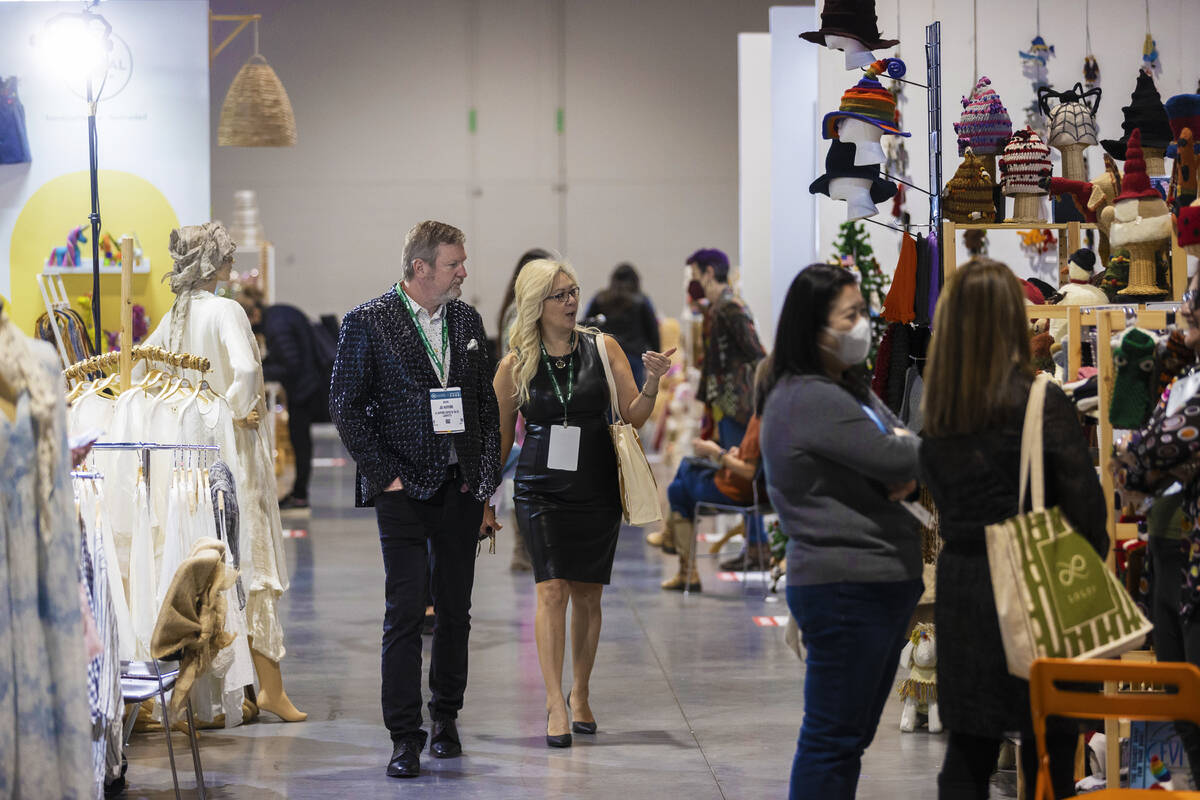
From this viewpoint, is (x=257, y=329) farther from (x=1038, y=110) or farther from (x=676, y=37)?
(x=676, y=37)

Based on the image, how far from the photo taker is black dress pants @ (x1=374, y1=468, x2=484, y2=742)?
13.9 ft

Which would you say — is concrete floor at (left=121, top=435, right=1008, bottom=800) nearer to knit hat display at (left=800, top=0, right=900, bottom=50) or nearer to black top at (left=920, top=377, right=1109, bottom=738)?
black top at (left=920, top=377, right=1109, bottom=738)

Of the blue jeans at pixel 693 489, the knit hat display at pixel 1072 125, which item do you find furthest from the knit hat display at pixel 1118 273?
the blue jeans at pixel 693 489

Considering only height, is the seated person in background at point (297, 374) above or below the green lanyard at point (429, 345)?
below

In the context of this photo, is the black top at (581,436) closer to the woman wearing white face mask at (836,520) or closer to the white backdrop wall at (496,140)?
the woman wearing white face mask at (836,520)

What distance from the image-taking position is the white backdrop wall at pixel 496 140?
1808 cm

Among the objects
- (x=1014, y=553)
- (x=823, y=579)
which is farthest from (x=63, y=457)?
(x=1014, y=553)

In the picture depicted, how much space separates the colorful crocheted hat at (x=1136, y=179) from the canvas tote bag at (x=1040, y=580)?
1.50 meters

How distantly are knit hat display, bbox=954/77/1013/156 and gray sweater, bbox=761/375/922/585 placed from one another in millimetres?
2069

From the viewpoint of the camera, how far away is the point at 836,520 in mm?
2967

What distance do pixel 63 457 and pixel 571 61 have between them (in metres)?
16.1

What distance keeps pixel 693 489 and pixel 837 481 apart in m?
4.59

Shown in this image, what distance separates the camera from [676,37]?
18312 millimetres

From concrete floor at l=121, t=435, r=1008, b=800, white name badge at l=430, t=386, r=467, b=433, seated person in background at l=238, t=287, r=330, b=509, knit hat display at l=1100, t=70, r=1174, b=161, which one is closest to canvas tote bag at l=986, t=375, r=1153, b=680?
concrete floor at l=121, t=435, r=1008, b=800
